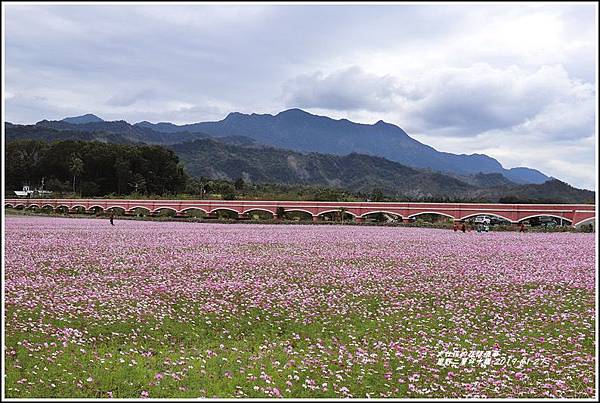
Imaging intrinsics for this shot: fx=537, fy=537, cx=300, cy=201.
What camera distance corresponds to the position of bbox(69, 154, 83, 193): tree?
341 ft

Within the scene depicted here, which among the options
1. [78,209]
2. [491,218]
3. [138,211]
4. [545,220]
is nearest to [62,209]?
[78,209]

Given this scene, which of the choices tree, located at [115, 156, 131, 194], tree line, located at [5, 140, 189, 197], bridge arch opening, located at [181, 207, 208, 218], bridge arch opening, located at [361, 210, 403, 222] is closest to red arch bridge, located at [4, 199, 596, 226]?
bridge arch opening, located at [181, 207, 208, 218]

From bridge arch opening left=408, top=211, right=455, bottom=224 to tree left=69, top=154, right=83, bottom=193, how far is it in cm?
7181

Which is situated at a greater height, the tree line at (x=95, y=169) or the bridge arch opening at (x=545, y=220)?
the tree line at (x=95, y=169)

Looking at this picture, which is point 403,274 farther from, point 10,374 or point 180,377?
point 10,374

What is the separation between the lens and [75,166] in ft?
341

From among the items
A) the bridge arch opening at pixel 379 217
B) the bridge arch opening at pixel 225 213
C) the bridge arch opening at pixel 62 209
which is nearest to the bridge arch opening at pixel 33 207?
the bridge arch opening at pixel 62 209

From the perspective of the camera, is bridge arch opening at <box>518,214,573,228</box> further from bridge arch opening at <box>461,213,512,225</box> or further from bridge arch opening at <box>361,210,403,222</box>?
bridge arch opening at <box>361,210,403,222</box>

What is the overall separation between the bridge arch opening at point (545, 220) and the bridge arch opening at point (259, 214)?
2594 cm

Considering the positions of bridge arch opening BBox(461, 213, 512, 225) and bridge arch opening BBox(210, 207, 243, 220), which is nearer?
bridge arch opening BBox(461, 213, 512, 225)

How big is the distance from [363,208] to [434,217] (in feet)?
29.1

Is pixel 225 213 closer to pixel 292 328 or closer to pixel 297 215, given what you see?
pixel 297 215

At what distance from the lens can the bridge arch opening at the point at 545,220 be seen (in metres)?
48.4

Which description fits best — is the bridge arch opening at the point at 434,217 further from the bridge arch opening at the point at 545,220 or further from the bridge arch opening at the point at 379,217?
the bridge arch opening at the point at 545,220
